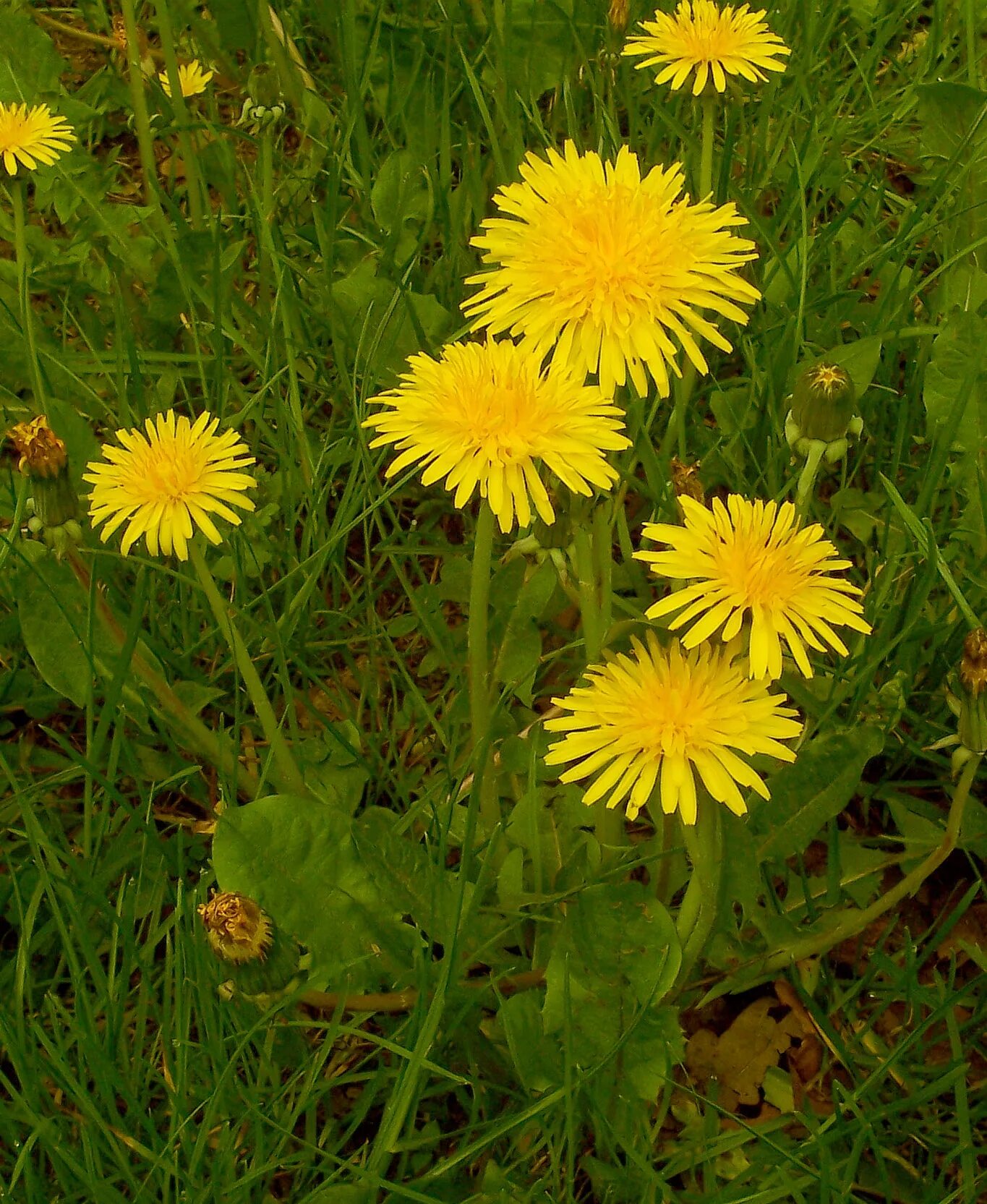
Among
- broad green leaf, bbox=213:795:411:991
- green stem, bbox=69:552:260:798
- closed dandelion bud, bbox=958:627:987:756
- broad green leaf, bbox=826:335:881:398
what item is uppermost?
broad green leaf, bbox=826:335:881:398

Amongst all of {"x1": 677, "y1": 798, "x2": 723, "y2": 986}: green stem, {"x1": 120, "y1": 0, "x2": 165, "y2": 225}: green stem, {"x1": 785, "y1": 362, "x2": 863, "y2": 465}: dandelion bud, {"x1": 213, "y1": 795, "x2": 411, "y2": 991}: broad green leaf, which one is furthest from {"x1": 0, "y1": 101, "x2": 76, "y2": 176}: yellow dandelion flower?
{"x1": 677, "y1": 798, "x2": 723, "y2": 986}: green stem

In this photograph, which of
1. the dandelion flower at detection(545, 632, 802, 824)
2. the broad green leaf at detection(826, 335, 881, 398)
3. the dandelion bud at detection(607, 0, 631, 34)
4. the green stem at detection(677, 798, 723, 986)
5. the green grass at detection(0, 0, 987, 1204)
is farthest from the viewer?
the dandelion bud at detection(607, 0, 631, 34)

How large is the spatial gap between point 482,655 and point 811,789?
0.37 metres

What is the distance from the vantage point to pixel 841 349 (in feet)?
5.11

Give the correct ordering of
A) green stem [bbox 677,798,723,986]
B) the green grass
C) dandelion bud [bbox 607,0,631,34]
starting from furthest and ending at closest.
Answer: dandelion bud [bbox 607,0,631,34]
the green grass
green stem [bbox 677,798,723,986]

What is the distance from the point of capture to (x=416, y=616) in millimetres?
1572

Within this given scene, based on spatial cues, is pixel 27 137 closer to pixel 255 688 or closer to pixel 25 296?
pixel 25 296

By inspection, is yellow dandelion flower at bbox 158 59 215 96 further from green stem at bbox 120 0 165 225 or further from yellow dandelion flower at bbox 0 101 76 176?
yellow dandelion flower at bbox 0 101 76 176

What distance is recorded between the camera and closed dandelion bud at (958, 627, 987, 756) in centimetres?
108

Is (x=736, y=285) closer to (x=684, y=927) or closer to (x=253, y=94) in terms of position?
(x=684, y=927)

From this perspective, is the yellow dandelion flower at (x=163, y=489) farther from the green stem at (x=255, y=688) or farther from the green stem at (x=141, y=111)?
the green stem at (x=141, y=111)

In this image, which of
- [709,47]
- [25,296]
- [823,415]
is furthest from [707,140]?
[25,296]

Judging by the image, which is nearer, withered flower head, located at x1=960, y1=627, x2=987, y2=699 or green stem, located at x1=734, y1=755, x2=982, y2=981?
withered flower head, located at x1=960, y1=627, x2=987, y2=699

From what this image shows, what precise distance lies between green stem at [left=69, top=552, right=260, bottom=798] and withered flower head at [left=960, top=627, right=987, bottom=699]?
2.44 ft
